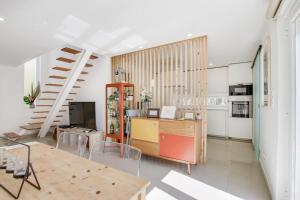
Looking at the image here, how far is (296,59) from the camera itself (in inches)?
64.2

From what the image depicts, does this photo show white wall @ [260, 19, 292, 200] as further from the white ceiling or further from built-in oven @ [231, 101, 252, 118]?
built-in oven @ [231, 101, 252, 118]

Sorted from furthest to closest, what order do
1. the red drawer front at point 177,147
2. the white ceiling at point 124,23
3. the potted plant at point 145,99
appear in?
the potted plant at point 145,99 → the red drawer front at point 177,147 → the white ceiling at point 124,23

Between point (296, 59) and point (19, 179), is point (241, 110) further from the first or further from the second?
point (19, 179)

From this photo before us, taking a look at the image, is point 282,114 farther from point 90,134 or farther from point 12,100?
point 12,100

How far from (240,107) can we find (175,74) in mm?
2819

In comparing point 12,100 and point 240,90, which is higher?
point 240,90

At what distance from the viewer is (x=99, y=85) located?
14.3ft

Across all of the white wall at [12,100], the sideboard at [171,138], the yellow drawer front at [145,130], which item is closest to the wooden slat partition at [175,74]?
the sideboard at [171,138]

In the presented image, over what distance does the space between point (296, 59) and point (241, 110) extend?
3508 millimetres

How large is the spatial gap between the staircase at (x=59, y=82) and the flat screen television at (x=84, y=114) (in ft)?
1.39

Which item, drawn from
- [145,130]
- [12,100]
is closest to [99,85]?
[145,130]

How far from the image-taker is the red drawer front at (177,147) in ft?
8.78

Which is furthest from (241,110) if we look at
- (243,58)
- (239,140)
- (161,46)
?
(161,46)

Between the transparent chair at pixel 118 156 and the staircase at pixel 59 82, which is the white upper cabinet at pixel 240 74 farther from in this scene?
the transparent chair at pixel 118 156
